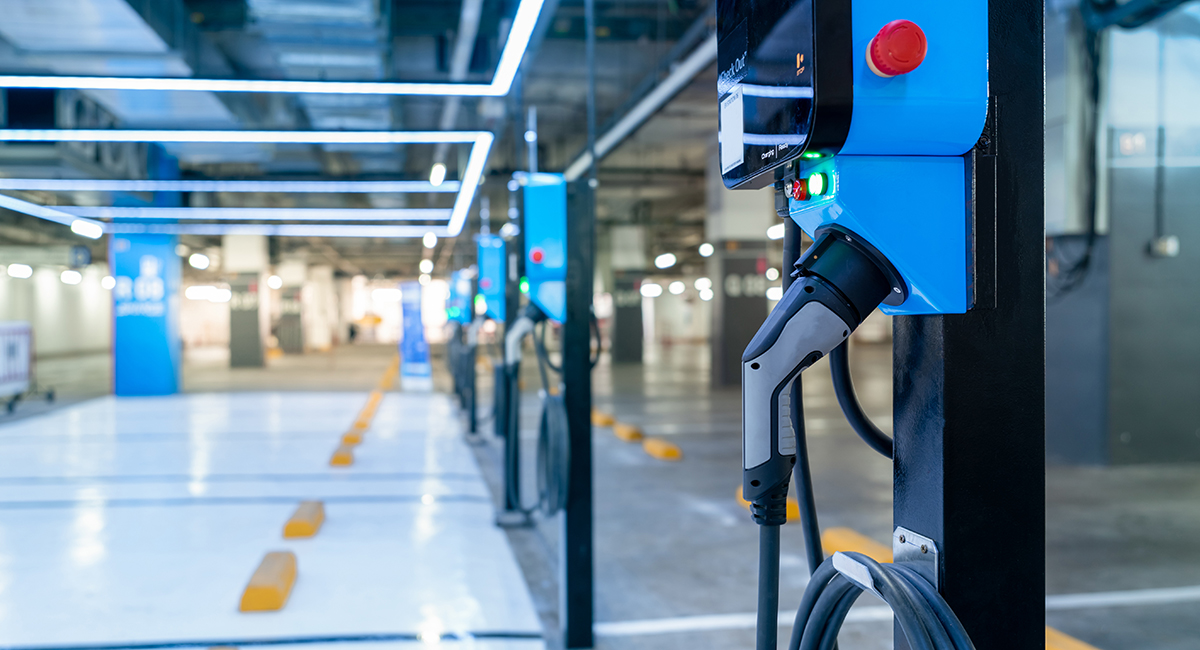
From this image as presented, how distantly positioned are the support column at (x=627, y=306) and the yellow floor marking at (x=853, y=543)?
1493 cm

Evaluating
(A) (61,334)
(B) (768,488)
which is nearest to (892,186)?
(B) (768,488)

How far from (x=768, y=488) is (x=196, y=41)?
5.75m

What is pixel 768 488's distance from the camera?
1043mm

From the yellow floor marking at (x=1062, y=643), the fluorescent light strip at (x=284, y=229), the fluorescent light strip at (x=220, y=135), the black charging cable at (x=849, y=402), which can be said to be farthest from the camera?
the fluorescent light strip at (x=284, y=229)

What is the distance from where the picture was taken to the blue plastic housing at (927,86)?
0.95 meters

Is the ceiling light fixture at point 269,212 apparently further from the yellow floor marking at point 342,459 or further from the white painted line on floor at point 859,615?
the white painted line on floor at point 859,615

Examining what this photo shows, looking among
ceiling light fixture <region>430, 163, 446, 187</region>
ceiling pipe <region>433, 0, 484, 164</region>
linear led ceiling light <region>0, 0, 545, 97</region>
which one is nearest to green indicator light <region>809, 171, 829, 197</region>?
linear led ceiling light <region>0, 0, 545, 97</region>

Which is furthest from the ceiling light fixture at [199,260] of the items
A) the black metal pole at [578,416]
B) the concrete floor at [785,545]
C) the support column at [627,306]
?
the black metal pole at [578,416]

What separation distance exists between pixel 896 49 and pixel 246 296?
20506mm

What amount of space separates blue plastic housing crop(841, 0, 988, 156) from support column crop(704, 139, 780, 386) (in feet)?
40.4

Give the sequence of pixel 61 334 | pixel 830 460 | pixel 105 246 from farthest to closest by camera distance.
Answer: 1. pixel 61 334
2. pixel 105 246
3. pixel 830 460

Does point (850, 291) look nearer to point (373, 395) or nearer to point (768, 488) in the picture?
point (768, 488)

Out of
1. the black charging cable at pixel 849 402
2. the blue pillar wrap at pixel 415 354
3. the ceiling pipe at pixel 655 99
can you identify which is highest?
the ceiling pipe at pixel 655 99

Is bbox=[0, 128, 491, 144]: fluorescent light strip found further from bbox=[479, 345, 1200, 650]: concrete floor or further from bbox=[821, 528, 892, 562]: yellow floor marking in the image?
bbox=[821, 528, 892, 562]: yellow floor marking
